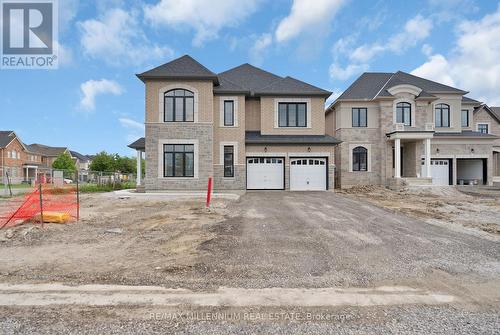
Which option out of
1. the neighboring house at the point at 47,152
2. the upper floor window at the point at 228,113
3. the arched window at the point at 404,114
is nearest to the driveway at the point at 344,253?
the upper floor window at the point at 228,113

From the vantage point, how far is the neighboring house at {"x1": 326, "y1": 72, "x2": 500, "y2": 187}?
22.4 m

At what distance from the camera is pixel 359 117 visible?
2302cm

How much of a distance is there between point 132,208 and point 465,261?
11.8m

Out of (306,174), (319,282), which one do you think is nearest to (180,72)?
(306,174)

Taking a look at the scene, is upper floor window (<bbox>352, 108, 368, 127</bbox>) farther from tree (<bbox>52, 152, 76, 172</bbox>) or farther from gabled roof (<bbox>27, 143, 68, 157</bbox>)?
gabled roof (<bbox>27, 143, 68, 157</bbox>)

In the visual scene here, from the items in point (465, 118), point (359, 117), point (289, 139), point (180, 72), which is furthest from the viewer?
point (465, 118)

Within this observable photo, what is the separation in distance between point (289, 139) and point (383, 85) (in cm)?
1154

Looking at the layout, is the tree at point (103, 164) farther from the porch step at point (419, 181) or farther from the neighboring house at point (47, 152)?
the porch step at point (419, 181)

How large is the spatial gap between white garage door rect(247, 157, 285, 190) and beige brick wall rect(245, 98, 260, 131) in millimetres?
2923

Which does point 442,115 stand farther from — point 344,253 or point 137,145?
point 137,145

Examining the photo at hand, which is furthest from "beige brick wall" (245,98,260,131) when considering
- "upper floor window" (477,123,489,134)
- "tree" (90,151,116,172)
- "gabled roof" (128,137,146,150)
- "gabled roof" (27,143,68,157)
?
"gabled roof" (27,143,68,157)

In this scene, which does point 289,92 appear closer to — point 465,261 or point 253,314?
point 465,261

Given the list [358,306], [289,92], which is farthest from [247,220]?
[289,92]

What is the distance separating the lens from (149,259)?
5.50m
